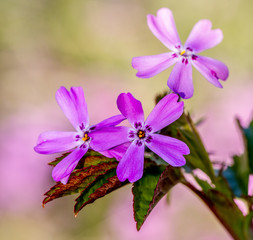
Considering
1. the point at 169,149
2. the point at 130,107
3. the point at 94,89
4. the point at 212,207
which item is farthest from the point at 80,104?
the point at 94,89

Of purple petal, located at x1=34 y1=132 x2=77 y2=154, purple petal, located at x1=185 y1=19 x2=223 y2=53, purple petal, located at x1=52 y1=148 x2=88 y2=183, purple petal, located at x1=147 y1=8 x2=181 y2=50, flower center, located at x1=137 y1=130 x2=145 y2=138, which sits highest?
purple petal, located at x1=147 y1=8 x2=181 y2=50

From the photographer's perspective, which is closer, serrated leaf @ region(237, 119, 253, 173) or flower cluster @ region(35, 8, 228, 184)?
flower cluster @ region(35, 8, 228, 184)

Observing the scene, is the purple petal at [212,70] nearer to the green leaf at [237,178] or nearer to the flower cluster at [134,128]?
the flower cluster at [134,128]

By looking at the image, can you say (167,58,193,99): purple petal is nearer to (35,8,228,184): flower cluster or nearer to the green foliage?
(35,8,228,184): flower cluster

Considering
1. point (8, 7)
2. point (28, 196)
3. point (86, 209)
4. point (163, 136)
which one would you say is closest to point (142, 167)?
point (163, 136)

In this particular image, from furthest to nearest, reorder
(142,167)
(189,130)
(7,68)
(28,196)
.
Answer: (7,68) → (28,196) → (189,130) → (142,167)

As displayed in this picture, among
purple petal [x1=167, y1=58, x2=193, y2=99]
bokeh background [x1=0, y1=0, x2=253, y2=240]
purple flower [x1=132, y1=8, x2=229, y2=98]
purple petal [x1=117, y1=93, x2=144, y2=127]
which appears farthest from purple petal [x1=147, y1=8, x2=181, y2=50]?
bokeh background [x1=0, y1=0, x2=253, y2=240]

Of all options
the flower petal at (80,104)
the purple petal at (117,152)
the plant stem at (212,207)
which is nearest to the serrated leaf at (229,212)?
the plant stem at (212,207)

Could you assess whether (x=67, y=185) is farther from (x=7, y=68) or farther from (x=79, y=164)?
(x=7, y=68)
